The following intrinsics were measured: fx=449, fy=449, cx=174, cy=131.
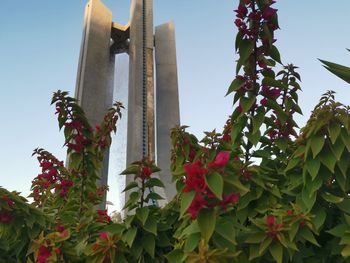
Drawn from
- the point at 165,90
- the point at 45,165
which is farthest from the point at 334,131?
the point at 165,90

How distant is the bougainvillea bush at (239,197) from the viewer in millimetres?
1973

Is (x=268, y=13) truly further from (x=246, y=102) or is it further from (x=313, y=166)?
(x=313, y=166)

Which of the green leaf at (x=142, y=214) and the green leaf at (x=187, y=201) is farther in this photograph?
the green leaf at (x=142, y=214)

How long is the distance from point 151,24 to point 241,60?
26147mm

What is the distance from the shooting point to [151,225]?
8.69 ft

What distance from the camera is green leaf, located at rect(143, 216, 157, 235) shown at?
2602mm

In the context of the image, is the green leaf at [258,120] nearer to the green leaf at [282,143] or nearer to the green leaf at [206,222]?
the green leaf at [282,143]

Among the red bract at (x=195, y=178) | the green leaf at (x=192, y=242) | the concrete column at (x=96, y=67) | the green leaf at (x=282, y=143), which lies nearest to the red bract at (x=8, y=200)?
the green leaf at (x=192, y=242)

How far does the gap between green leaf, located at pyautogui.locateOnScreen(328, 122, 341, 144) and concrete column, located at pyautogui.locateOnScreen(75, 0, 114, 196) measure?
23002 mm

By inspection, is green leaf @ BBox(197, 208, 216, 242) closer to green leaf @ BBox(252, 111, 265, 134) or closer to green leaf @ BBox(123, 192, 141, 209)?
green leaf @ BBox(123, 192, 141, 209)

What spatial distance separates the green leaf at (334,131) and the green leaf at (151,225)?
1100 millimetres

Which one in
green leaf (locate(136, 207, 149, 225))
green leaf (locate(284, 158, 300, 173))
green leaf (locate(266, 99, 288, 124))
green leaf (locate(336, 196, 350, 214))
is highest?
green leaf (locate(266, 99, 288, 124))

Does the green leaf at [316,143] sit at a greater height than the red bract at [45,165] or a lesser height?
lesser

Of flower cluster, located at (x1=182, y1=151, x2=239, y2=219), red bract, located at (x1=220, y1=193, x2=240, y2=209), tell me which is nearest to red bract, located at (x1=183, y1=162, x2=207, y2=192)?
flower cluster, located at (x1=182, y1=151, x2=239, y2=219)
